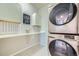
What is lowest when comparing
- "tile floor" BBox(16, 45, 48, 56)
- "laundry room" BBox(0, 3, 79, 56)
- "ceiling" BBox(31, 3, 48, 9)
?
"tile floor" BBox(16, 45, 48, 56)

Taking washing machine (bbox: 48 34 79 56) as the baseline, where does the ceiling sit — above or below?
above

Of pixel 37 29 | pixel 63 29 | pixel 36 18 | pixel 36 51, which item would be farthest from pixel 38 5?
pixel 36 51

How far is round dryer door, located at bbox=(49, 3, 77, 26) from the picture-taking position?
1202 mm

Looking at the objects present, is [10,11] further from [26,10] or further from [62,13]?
[62,13]

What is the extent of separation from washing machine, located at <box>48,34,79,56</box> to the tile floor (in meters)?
0.06

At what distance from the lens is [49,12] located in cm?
132

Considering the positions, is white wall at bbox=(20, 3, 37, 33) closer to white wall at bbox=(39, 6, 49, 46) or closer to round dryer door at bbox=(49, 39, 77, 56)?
white wall at bbox=(39, 6, 49, 46)

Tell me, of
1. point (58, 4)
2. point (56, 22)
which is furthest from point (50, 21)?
point (58, 4)

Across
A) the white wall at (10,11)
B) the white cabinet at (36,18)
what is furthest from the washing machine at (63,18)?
the white wall at (10,11)

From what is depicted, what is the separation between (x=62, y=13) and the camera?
1.26 meters

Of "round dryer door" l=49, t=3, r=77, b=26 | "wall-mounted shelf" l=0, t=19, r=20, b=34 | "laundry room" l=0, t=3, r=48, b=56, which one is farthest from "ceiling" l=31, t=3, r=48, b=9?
"wall-mounted shelf" l=0, t=19, r=20, b=34

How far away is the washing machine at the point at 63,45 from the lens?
1.18 metres

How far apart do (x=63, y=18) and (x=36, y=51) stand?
0.47m

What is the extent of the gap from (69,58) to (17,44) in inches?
22.8
